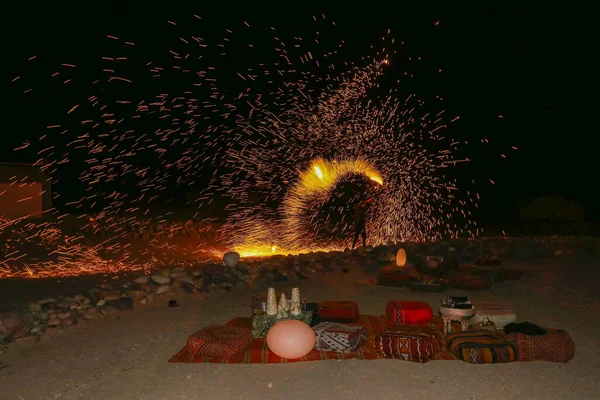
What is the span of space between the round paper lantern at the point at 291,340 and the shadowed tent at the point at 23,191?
1557 cm

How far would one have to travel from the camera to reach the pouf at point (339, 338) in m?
5.96

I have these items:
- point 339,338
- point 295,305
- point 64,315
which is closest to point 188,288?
point 64,315

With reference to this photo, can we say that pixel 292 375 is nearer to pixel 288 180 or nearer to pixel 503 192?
pixel 288 180

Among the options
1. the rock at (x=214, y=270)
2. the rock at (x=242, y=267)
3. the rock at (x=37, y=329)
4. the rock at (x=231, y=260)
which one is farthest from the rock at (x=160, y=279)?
the rock at (x=37, y=329)

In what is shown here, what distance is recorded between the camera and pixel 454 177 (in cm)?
3114

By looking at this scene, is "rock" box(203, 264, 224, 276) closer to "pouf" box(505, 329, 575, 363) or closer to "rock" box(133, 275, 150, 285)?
"rock" box(133, 275, 150, 285)

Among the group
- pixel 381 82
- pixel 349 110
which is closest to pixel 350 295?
pixel 349 110

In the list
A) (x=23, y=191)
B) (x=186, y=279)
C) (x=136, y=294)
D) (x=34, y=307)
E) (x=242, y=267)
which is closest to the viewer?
(x=34, y=307)

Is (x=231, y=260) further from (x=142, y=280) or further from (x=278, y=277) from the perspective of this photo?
(x=142, y=280)

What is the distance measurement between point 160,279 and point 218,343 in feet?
11.9

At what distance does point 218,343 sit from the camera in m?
5.76

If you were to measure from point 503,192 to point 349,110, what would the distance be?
19047 mm

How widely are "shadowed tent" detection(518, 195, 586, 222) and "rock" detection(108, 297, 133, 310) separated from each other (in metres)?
20.3

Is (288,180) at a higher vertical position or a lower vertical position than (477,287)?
higher
